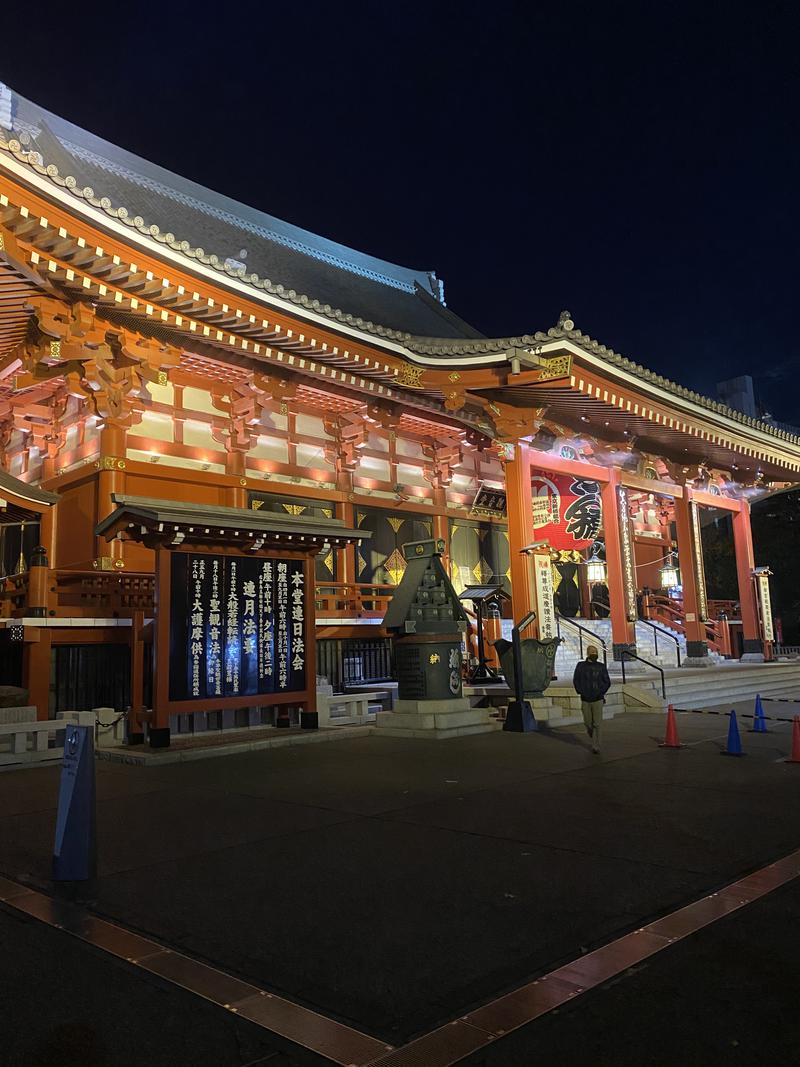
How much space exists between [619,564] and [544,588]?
11.9 ft

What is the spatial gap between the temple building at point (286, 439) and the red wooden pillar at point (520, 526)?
0.05m

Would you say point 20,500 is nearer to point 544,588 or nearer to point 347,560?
point 347,560

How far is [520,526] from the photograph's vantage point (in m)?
16.7

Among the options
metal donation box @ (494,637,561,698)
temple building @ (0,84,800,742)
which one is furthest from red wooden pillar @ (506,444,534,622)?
metal donation box @ (494,637,561,698)

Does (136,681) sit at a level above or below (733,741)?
above

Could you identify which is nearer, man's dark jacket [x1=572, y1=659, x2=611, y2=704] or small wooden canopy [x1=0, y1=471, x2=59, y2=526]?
man's dark jacket [x1=572, y1=659, x2=611, y2=704]

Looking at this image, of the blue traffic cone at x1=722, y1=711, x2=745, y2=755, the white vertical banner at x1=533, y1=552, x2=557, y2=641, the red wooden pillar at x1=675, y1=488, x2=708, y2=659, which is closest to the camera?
the blue traffic cone at x1=722, y1=711, x2=745, y2=755

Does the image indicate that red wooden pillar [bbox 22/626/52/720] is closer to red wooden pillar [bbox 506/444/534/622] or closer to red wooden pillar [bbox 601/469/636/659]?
red wooden pillar [bbox 506/444/534/622]

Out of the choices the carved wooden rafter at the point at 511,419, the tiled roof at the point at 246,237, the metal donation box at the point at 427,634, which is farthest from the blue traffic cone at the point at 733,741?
the tiled roof at the point at 246,237

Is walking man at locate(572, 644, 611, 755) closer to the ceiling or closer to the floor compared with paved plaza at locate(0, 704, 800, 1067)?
closer to the ceiling

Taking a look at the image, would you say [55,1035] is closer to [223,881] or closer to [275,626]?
[223,881]

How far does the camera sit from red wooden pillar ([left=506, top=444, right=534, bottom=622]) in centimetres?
1644

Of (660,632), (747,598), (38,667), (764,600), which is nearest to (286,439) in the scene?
(38,667)

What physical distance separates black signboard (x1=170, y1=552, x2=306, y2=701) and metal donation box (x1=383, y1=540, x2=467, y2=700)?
1.71 meters
